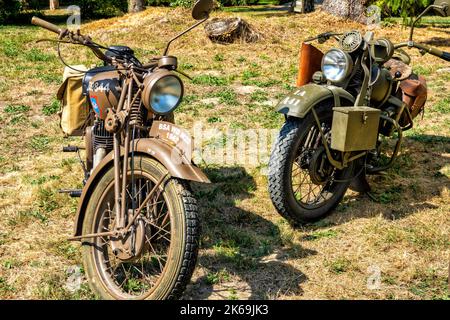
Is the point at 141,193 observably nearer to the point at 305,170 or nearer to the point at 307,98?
the point at 307,98

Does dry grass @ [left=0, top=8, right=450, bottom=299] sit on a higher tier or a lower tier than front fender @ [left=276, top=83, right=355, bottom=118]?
lower

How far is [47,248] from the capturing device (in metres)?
3.69

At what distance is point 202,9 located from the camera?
3197 millimetres

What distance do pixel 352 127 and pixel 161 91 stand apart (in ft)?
5.44

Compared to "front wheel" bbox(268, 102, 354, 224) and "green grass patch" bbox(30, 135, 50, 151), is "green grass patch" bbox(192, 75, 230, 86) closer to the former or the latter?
"green grass patch" bbox(30, 135, 50, 151)

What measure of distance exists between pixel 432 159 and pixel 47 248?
13.4 feet

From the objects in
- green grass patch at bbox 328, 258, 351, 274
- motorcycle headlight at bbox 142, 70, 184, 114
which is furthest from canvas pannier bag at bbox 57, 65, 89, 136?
green grass patch at bbox 328, 258, 351, 274

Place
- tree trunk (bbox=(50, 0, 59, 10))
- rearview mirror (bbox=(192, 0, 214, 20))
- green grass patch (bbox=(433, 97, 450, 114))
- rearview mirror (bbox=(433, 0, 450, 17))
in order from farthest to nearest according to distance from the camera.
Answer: tree trunk (bbox=(50, 0, 59, 10)) < green grass patch (bbox=(433, 97, 450, 114)) < rearview mirror (bbox=(433, 0, 450, 17)) < rearview mirror (bbox=(192, 0, 214, 20))

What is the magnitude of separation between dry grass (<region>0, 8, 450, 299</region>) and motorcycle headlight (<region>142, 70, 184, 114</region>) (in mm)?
1169

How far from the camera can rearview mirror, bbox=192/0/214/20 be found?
3.15 m

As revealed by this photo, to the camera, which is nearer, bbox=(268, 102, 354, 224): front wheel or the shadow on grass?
the shadow on grass

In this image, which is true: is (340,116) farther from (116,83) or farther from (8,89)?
(8,89)

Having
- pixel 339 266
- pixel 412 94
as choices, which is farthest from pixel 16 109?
pixel 339 266
